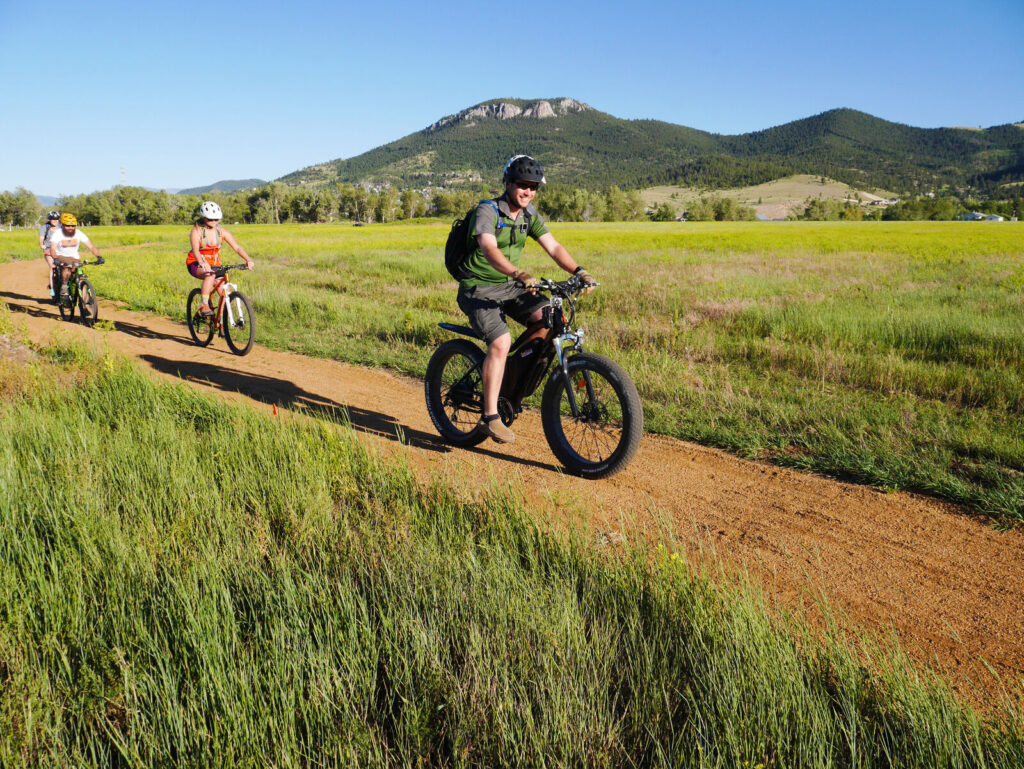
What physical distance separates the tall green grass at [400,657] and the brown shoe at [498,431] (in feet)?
6.01

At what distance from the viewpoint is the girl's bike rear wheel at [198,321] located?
10.2 m

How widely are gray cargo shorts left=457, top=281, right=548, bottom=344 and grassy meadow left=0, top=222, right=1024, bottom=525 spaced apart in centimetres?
186

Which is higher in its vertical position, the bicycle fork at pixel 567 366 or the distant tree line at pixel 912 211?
the distant tree line at pixel 912 211

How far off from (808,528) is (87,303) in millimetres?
13473

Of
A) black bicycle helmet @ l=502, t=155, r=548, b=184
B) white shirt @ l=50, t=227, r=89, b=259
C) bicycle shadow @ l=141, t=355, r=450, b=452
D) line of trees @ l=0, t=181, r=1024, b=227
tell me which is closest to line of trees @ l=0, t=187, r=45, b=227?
line of trees @ l=0, t=181, r=1024, b=227

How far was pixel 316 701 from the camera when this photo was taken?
1.96 m

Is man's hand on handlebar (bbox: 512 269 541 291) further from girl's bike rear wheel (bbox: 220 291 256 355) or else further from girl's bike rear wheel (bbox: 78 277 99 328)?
girl's bike rear wheel (bbox: 78 277 99 328)

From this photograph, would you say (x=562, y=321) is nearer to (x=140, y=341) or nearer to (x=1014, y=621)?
(x=1014, y=621)

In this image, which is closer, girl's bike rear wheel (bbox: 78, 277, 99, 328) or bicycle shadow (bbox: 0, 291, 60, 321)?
girl's bike rear wheel (bbox: 78, 277, 99, 328)

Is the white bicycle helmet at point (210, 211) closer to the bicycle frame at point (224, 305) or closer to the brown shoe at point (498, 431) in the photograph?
the bicycle frame at point (224, 305)

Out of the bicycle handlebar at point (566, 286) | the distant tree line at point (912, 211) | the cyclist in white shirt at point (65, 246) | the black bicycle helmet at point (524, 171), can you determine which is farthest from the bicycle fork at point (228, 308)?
the distant tree line at point (912, 211)

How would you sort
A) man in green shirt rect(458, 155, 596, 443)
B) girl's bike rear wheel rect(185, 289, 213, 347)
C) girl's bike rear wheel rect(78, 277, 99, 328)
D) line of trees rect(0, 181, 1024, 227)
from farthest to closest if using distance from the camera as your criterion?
line of trees rect(0, 181, 1024, 227)
girl's bike rear wheel rect(78, 277, 99, 328)
girl's bike rear wheel rect(185, 289, 213, 347)
man in green shirt rect(458, 155, 596, 443)

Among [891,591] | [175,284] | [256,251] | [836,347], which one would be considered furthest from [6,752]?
[256,251]

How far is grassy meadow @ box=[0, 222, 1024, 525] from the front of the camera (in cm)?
504
